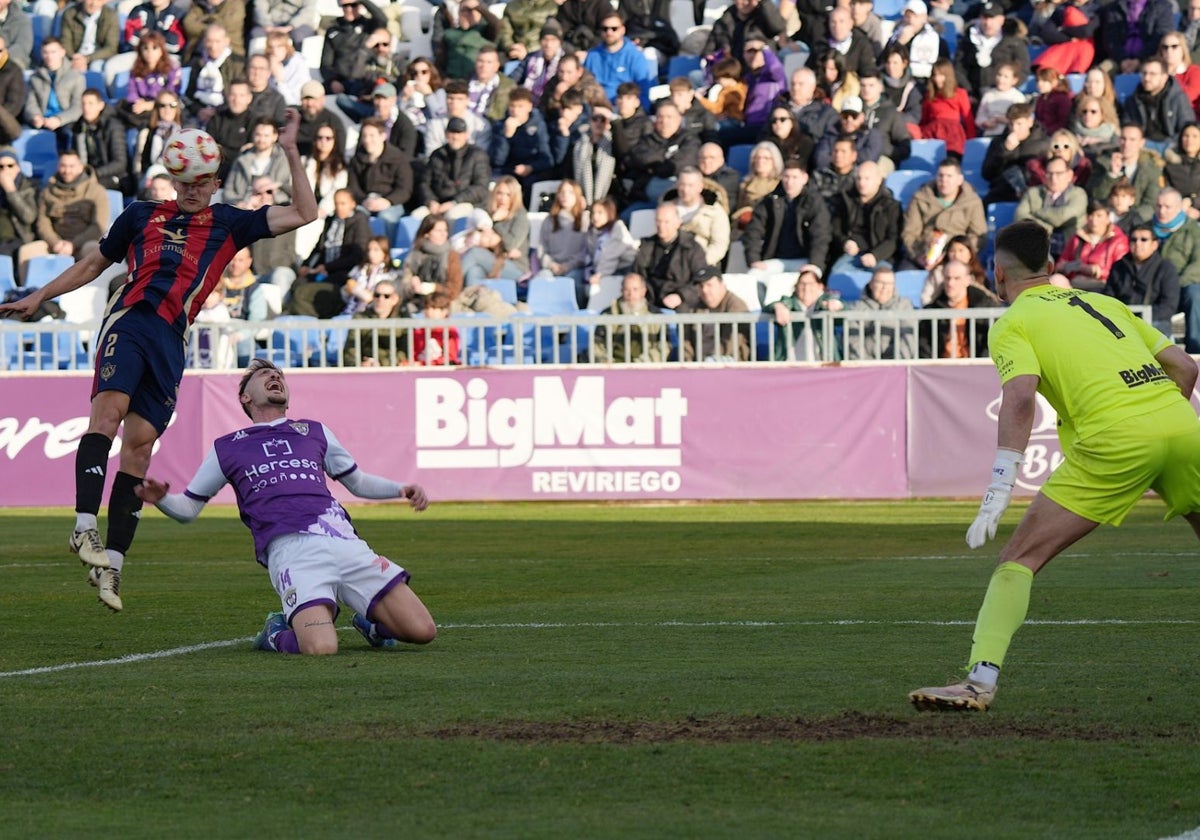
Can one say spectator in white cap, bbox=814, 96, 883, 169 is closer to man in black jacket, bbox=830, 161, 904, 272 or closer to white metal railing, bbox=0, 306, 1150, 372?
man in black jacket, bbox=830, 161, 904, 272

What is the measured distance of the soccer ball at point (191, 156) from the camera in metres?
10.0

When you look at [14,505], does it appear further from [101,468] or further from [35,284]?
[101,468]

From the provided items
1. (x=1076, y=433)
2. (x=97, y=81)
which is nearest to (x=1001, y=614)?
(x=1076, y=433)

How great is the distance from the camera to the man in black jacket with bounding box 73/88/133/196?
88.4 ft

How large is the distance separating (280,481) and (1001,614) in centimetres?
361

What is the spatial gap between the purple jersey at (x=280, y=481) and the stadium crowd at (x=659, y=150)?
38.3ft

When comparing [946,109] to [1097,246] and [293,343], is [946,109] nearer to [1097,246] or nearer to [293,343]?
[1097,246]

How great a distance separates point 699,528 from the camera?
17.5 m

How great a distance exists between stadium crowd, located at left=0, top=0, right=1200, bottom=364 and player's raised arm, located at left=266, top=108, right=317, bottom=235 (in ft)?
35.4

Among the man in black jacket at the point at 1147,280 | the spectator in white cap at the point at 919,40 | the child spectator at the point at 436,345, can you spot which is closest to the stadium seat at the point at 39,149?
the child spectator at the point at 436,345

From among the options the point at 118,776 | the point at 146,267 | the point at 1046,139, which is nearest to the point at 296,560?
the point at 146,267

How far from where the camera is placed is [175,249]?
10312mm

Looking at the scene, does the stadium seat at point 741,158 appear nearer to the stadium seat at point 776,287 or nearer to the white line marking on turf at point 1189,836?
the stadium seat at point 776,287

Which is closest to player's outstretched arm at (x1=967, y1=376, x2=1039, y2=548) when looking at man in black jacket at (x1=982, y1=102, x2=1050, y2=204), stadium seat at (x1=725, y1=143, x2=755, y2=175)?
man in black jacket at (x1=982, y1=102, x2=1050, y2=204)
